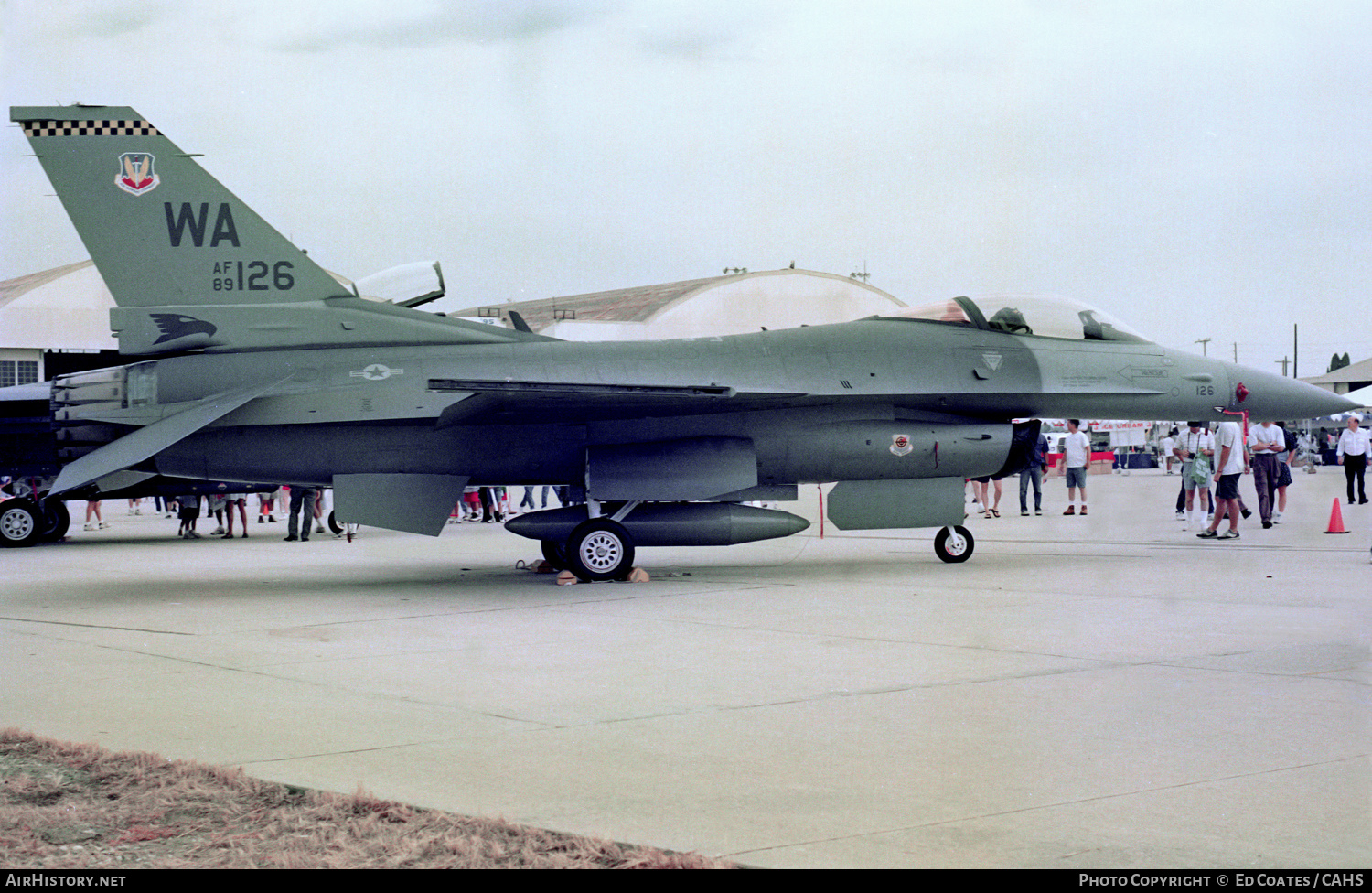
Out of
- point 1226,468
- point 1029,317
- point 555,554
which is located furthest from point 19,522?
point 1226,468

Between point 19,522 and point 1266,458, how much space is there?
1724 cm

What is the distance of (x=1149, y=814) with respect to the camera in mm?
3668

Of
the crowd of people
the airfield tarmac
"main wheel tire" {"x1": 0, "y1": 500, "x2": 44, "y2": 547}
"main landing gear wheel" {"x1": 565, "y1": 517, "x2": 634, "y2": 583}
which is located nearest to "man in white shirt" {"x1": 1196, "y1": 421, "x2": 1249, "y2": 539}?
the crowd of people

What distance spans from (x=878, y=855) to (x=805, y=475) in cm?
863

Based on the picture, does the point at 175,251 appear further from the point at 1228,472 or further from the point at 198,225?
the point at 1228,472

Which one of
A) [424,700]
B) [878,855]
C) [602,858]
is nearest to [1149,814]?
[878,855]

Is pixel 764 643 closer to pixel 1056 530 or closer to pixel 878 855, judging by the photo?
pixel 878 855

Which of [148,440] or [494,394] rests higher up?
[494,394]

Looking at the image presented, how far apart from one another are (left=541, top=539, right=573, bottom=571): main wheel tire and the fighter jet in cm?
3

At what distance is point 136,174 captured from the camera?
421 inches

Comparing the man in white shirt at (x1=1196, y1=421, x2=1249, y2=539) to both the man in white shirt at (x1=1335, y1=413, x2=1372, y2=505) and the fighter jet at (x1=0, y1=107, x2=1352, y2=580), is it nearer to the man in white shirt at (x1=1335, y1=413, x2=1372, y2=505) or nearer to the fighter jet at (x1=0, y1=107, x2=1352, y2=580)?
the fighter jet at (x1=0, y1=107, x2=1352, y2=580)

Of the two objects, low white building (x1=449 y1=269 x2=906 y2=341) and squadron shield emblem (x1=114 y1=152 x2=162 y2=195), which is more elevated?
squadron shield emblem (x1=114 y1=152 x2=162 y2=195)

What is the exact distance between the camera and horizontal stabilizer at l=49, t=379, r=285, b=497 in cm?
972

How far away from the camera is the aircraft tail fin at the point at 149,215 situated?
10609 millimetres
